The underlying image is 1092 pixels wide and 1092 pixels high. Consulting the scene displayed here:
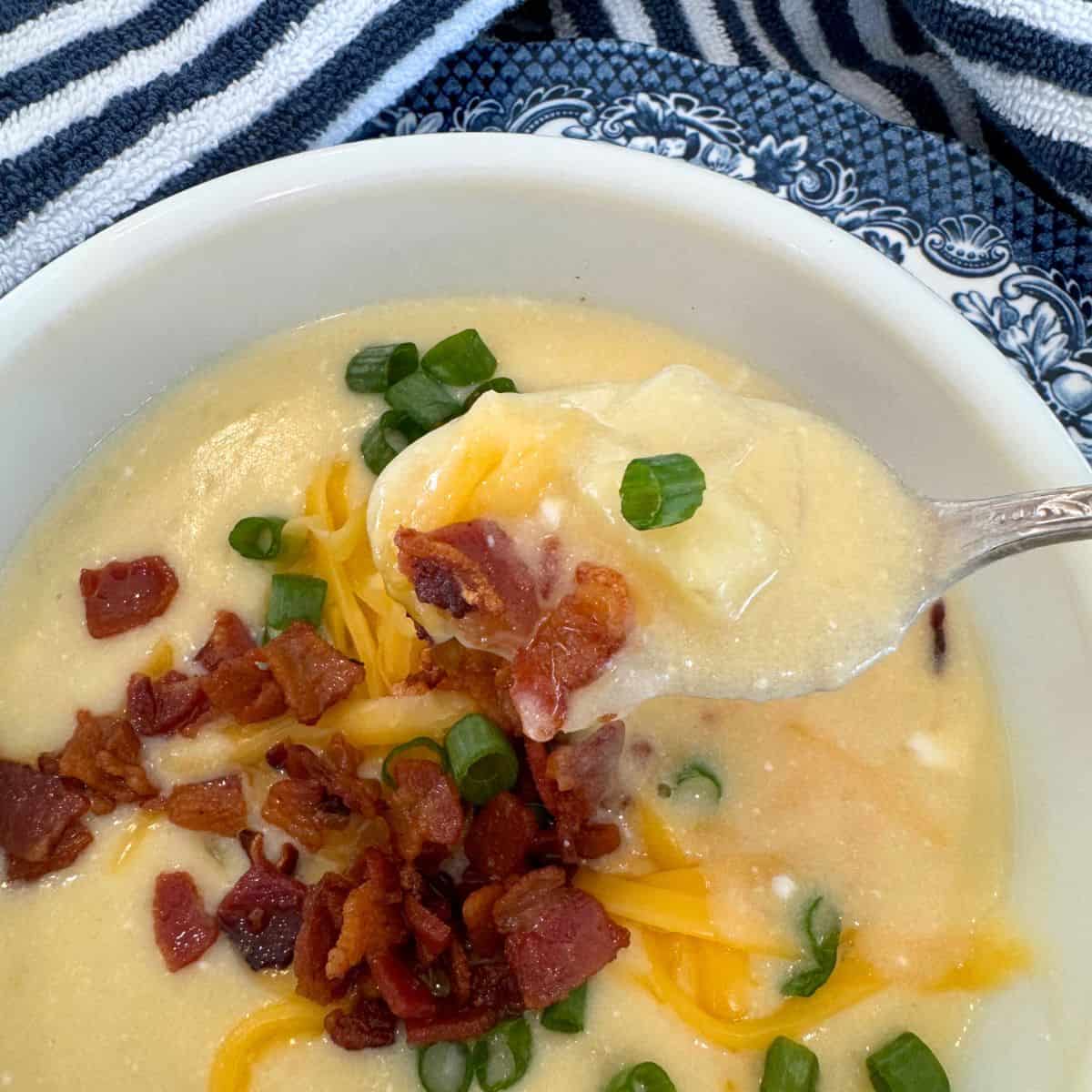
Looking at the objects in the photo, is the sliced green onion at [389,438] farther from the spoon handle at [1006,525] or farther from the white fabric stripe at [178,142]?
the spoon handle at [1006,525]

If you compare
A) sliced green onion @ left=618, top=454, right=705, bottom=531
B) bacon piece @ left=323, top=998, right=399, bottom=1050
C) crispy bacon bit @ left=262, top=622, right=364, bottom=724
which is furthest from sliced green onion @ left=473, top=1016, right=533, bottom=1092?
sliced green onion @ left=618, top=454, right=705, bottom=531

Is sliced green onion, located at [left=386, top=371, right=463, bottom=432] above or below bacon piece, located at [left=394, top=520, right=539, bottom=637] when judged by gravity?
below

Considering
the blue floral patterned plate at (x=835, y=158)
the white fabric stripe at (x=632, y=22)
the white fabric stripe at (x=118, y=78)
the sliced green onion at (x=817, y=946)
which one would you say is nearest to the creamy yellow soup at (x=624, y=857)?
the sliced green onion at (x=817, y=946)

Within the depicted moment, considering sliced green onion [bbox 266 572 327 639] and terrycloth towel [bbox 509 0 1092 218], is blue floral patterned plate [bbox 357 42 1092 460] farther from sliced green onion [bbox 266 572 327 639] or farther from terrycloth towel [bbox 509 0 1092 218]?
sliced green onion [bbox 266 572 327 639]

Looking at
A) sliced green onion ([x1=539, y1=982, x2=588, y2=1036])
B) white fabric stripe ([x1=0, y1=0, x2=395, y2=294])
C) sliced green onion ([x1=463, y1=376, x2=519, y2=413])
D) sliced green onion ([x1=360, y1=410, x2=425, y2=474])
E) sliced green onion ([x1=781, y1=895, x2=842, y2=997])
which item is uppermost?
white fabric stripe ([x1=0, y1=0, x2=395, y2=294])

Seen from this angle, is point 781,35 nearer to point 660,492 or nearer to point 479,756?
point 660,492
